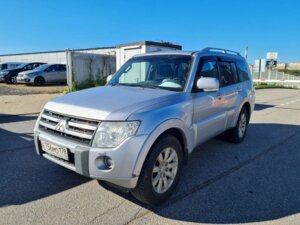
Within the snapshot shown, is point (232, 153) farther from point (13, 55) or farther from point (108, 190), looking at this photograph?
point (13, 55)

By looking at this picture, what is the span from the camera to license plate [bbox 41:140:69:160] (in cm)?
278

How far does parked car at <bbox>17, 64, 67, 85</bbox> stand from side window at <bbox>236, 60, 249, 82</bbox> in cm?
1565

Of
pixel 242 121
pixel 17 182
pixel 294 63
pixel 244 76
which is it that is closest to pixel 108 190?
pixel 17 182

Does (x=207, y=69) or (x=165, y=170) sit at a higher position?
(x=207, y=69)

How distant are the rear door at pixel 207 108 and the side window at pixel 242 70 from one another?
3.99 ft

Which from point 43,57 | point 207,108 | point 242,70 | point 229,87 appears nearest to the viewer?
point 207,108

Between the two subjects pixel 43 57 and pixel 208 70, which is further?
pixel 43 57

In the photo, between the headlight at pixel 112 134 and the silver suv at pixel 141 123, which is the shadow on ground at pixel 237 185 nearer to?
the silver suv at pixel 141 123

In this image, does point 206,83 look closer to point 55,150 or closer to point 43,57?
point 55,150

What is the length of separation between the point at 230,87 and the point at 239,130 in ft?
3.88

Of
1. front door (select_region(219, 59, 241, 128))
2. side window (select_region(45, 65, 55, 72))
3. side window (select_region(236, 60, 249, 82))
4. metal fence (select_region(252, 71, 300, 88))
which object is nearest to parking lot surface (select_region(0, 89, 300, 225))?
front door (select_region(219, 59, 241, 128))

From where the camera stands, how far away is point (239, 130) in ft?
17.9

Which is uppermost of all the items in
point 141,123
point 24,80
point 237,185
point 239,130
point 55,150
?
point 24,80

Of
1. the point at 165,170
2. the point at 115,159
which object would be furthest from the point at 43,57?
the point at 115,159
